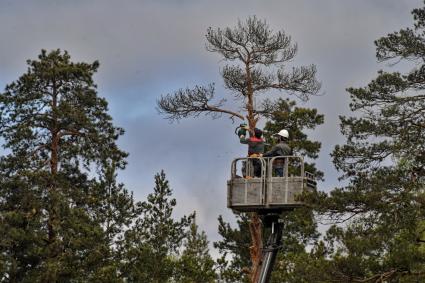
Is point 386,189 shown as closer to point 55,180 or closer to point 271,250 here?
point 271,250

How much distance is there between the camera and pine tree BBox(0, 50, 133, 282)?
39.3 meters

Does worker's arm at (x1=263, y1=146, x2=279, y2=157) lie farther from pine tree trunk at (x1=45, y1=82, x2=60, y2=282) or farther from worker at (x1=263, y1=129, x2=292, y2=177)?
pine tree trunk at (x1=45, y1=82, x2=60, y2=282)

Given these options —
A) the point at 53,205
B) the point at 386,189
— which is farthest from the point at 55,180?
the point at 386,189

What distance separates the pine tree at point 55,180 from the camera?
39.3 meters

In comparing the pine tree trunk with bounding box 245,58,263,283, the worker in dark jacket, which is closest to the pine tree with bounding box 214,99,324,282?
the pine tree trunk with bounding box 245,58,263,283

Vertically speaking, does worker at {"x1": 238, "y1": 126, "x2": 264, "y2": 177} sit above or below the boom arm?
above

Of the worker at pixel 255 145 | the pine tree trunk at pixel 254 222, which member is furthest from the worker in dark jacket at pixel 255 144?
the pine tree trunk at pixel 254 222

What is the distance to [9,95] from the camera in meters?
40.6

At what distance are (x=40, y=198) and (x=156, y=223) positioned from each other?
715 centimetres

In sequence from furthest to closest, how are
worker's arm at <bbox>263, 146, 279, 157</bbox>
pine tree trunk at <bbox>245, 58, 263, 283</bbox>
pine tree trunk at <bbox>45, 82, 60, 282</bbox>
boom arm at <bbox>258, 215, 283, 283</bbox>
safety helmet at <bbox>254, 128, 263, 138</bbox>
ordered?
pine tree trunk at <bbox>45, 82, 60, 282</bbox> < pine tree trunk at <bbox>245, 58, 263, 283</bbox> < safety helmet at <bbox>254, 128, 263, 138</bbox> < boom arm at <bbox>258, 215, 283, 283</bbox> < worker's arm at <bbox>263, 146, 279, 157</bbox>

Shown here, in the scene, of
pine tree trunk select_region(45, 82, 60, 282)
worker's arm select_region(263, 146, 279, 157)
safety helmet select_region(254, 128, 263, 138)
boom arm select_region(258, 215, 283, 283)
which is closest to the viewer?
worker's arm select_region(263, 146, 279, 157)

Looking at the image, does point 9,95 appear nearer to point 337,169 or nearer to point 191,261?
point 191,261

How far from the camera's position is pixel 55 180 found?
131 feet

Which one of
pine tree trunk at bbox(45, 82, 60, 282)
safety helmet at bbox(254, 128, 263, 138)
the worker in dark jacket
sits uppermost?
pine tree trunk at bbox(45, 82, 60, 282)
